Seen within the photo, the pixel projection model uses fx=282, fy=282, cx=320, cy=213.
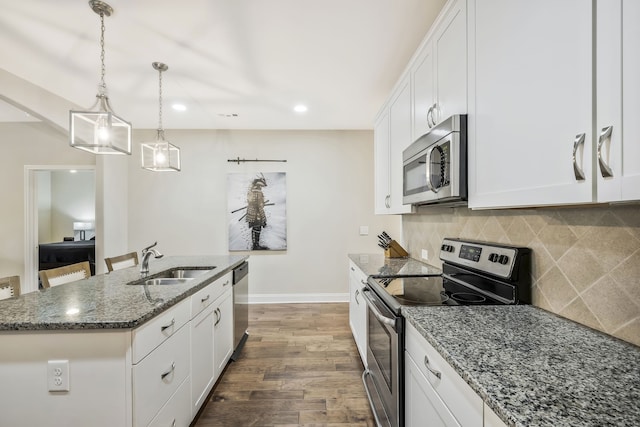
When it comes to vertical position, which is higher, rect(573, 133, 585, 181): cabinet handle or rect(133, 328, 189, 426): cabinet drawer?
rect(573, 133, 585, 181): cabinet handle

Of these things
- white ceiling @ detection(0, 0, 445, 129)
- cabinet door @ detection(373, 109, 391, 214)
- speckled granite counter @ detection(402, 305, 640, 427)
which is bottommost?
speckled granite counter @ detection(402, 305, 640, 427)

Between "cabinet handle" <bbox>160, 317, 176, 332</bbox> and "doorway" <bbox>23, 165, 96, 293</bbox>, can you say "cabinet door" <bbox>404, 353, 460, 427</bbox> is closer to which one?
"cabinet handle" <bbox>160, 317, 176, 332</bbox>

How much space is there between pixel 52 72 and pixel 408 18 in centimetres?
304

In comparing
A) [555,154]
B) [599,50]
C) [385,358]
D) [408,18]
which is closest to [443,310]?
[385,358]

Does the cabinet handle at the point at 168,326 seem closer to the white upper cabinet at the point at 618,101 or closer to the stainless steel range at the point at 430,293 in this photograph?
the stainless steel range at the point at 430,293

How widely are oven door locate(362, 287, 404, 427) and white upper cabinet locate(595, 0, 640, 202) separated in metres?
0.88

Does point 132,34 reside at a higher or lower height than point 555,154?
higher

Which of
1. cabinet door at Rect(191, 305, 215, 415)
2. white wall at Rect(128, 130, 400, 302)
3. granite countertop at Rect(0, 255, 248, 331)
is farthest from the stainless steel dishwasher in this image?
white wall at Rect(128, 130, 400, 302)

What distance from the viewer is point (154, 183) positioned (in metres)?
4.23

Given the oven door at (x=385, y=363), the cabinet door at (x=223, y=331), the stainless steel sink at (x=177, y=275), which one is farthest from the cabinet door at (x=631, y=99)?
the stainless steel sink at (x=177, y=275)

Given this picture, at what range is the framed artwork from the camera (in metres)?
4.24

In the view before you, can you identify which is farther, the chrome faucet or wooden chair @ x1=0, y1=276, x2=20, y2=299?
the chrome faucet

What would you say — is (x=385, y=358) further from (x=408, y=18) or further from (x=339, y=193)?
(x=339, y=193)

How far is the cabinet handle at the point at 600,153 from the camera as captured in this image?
644 mm
